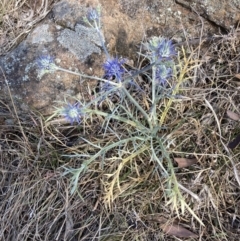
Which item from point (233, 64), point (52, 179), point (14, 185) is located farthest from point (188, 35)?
point (14, 185)

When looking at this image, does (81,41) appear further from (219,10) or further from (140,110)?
(219,10)

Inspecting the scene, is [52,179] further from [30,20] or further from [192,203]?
[30,20]

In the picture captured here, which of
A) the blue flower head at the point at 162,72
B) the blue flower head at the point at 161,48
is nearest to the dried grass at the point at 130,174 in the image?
the blue flower head at the point at 162,72

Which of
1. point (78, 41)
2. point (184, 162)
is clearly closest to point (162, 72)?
point (184, 162)

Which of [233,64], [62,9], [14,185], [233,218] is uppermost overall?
[62,9]

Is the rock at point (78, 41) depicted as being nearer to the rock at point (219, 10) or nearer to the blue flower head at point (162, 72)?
the rock at point (219, 10)
